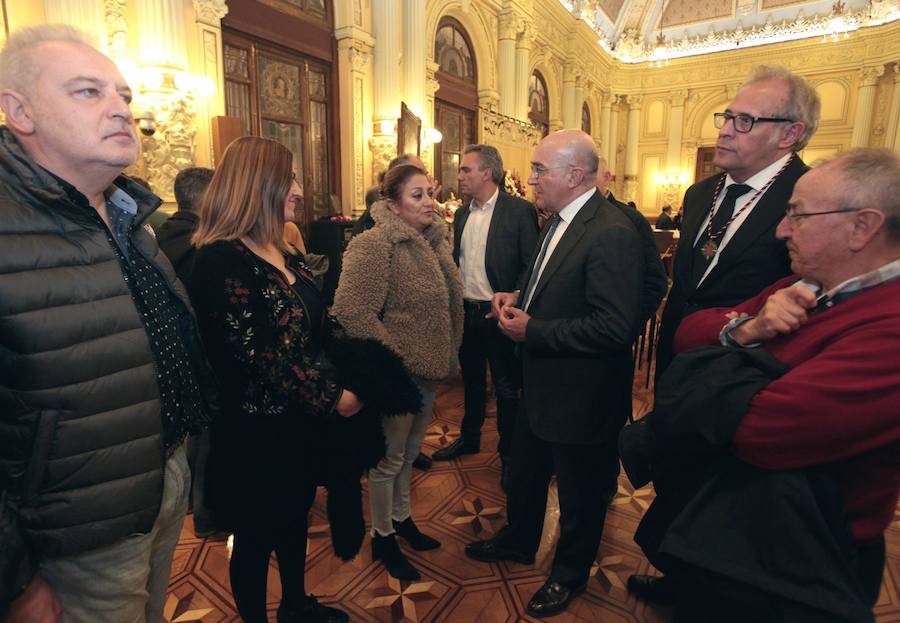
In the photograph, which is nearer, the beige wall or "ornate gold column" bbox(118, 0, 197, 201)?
"ornate gold column" bbox(118, 0, 197, 201)

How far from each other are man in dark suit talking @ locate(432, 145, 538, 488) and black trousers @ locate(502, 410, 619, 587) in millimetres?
798

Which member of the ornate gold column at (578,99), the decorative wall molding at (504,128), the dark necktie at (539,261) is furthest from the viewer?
the ornate gold column at (578,99)

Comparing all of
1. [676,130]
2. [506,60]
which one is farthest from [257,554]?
[676,130]

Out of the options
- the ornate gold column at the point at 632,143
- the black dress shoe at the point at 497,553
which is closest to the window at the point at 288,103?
the black dress shoe at the point at 497,553

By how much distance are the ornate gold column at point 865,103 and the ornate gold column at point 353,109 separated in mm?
14073

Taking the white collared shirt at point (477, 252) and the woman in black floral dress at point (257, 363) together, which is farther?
the white collared shirt at point (477, 252)

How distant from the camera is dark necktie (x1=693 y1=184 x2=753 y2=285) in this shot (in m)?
1.81

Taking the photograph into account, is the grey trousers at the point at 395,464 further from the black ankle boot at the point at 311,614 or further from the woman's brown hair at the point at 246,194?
the woman's brown hair at the point at 246,194

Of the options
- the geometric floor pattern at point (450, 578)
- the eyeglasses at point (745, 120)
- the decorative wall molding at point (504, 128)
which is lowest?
the geometric floor pattern at point (450, 578)

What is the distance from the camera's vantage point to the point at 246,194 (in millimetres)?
1474

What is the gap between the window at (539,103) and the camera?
1166 cm

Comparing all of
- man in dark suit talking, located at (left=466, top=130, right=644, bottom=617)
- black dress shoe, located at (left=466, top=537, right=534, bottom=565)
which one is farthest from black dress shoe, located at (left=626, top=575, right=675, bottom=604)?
black dress shoe, located at (left=466, top=537, right=534, bottom=565)

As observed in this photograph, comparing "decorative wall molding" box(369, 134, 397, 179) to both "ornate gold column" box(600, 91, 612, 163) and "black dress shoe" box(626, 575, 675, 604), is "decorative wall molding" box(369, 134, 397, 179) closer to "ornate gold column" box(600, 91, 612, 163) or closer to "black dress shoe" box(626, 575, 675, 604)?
"black dress shoe" box(626, 575, 675, 604)

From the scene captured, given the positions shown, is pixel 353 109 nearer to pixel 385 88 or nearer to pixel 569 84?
pixel 385 88
